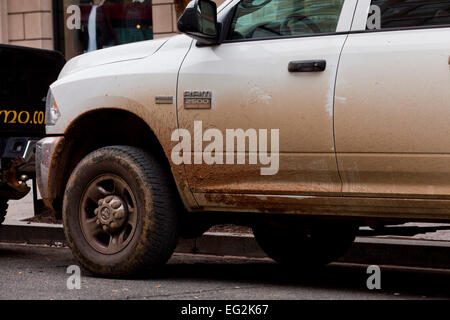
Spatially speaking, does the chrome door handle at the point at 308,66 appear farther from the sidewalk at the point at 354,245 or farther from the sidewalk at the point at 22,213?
the sidewalk at the point at 22,213

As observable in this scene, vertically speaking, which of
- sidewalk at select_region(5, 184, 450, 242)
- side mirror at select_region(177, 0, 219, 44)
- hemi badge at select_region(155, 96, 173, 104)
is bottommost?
sidewalk at select_region(5, 184, 450, 242)

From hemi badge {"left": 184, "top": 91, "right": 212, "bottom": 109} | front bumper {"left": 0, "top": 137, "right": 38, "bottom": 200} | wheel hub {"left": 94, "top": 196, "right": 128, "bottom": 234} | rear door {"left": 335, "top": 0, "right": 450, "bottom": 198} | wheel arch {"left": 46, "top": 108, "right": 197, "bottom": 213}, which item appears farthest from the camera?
front bumper {"left": 0, "top": 137, "right": 38, "bottom": 200}

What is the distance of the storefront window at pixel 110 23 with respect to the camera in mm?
15359

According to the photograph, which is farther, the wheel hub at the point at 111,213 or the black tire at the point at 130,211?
the wheel hub at the point at 111,213

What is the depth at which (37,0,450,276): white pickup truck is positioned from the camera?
4926 mm

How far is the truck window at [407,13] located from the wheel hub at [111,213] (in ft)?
6.20

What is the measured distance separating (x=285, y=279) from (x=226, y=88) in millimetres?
1517

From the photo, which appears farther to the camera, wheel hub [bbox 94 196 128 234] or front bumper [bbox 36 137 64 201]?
front bumper [bbox 36 137 64 201]

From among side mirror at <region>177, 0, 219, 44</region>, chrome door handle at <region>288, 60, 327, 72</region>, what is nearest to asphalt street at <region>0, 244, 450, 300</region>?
chrome door handle at <region>288, 60, 327, 72</region>

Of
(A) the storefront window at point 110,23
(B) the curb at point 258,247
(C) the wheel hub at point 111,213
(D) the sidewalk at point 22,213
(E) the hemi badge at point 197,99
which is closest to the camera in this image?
(E) the hemi badge at point 197,99

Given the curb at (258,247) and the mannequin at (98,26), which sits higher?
the mannequin at (98,26)

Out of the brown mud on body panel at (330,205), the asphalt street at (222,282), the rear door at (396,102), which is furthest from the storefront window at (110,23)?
the rear door at (396,102)

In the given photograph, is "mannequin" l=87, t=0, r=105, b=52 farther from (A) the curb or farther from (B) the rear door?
(B) the rear door

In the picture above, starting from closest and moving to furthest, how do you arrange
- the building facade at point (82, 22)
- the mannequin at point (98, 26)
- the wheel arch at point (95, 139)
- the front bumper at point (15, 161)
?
the wheel arch at point (95, 139), the front bumper at point (15, 161), the building facade at point (82, 22), the mannequin at point (98, 26)
